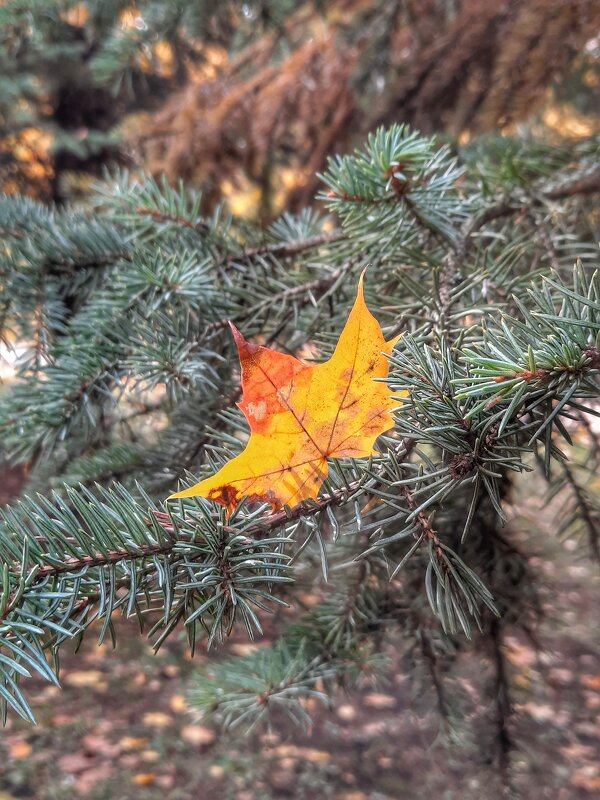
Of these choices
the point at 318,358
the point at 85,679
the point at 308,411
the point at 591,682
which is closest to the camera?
the point at 308,411

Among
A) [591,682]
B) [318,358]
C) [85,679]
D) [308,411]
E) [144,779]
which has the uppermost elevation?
[318,358]

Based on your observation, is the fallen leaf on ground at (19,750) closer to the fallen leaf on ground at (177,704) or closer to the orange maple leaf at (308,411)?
the fallen leaf on ground at (177,704)

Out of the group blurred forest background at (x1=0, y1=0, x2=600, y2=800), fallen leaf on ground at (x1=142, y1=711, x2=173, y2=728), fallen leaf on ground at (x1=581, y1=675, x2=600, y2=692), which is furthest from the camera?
fallen leaf on ground at (x1=581, y1=675, x2=600, y2=692)

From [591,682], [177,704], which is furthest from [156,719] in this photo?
[591,682]

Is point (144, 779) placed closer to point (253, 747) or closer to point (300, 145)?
point (253, 747)

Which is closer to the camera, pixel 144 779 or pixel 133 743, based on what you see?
pixel 144 779

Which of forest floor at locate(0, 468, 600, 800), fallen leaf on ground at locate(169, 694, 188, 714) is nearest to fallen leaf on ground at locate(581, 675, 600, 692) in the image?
forest floor at locate(0, 468, 600, 800)

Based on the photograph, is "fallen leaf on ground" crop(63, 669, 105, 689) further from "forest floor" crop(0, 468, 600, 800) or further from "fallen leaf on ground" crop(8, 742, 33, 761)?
"fallen leaf on ground" crop(8, 742, 33, 761)
